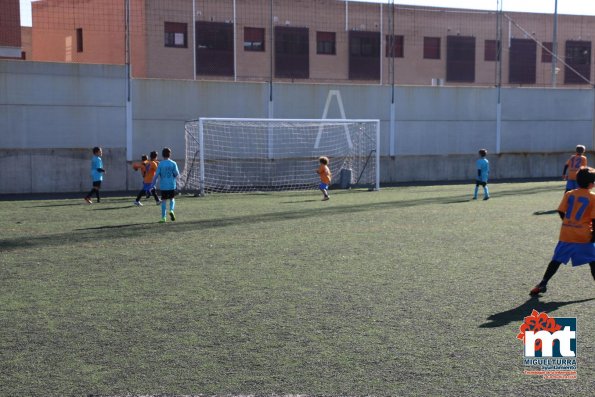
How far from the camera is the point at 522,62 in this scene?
41.8m

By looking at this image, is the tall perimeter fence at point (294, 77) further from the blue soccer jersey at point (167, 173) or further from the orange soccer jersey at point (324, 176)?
the blue soccer jersey at point (167, 173)

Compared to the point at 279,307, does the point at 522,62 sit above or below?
above

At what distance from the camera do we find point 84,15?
27969 millimetres

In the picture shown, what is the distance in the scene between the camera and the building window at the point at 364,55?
39.6 meters

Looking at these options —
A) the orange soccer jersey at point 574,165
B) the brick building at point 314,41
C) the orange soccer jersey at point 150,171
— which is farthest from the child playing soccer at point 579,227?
the brick building at point 314,41

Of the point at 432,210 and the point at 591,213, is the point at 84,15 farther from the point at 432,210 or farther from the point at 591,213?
the point at 591,213

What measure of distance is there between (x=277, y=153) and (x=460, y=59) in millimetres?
19054

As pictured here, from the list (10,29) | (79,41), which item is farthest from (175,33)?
(10,29)

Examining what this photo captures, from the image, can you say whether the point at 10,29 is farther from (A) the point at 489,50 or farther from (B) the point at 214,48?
(A) the point at 489,50

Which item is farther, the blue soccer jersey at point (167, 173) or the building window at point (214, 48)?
the building window at point (214, 48)

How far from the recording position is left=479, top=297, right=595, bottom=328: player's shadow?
23.6 feet

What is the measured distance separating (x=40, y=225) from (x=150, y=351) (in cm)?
1009

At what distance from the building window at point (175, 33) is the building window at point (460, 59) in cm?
1539

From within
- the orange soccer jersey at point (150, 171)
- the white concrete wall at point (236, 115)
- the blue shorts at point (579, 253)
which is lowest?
the blue shorts at point (579, 253)
